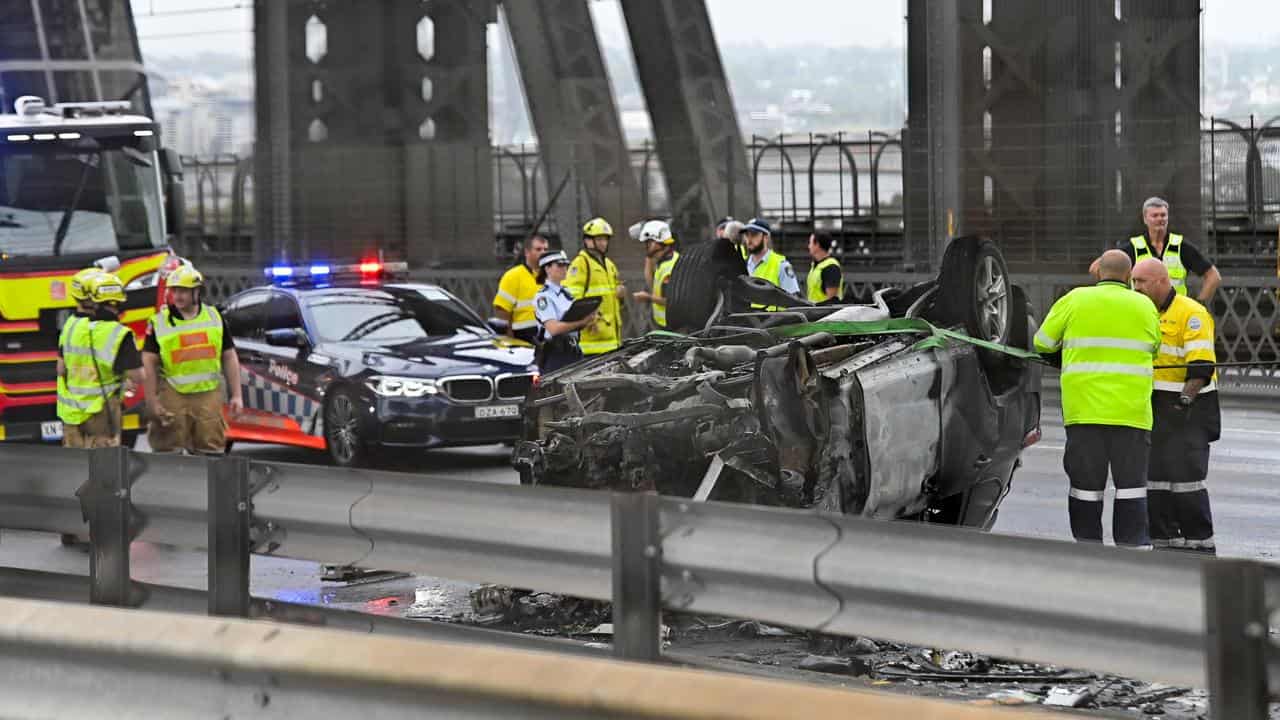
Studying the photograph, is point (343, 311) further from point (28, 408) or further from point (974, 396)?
point (974, 396)

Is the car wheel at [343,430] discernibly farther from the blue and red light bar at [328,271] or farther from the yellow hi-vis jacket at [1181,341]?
the yellow hi-vis jacket at [1181,341]

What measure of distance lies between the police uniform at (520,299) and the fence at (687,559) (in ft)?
28.2

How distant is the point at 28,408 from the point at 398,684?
11.5 meters

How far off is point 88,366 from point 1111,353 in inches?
235

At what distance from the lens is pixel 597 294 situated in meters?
14.3

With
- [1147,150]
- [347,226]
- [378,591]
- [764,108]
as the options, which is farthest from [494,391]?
[764,108]

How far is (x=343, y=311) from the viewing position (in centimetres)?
1527

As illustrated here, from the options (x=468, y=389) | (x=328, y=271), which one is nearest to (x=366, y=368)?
(x=468, y=389)

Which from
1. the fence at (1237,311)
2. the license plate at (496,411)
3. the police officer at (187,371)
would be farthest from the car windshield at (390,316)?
the fence at (1237,311)

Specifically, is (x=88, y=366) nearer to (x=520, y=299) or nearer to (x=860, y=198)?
(x=520, y=299)

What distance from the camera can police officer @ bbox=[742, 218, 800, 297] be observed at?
49.6 ft

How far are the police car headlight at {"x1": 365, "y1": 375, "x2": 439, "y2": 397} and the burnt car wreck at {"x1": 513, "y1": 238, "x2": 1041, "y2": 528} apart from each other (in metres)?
4.48

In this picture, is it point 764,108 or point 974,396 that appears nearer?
point 974,396

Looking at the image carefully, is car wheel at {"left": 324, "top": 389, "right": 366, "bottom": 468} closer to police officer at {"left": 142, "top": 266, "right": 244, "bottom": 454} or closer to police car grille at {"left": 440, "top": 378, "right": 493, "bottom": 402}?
police car grille at {"left": 440, "top": 378, "right": 493, "bottom": 402}
